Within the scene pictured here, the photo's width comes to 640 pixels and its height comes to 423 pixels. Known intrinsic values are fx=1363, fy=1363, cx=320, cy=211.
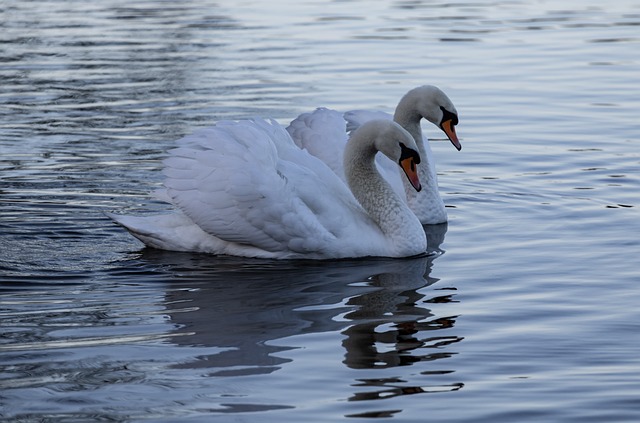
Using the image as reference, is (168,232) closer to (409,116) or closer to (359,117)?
(359,117)

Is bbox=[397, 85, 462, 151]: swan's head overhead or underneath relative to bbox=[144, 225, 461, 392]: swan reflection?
overhead

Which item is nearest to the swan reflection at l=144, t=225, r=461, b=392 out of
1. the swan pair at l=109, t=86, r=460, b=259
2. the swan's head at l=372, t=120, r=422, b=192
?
the swan pair at l=109, t=86, r=460, b=259

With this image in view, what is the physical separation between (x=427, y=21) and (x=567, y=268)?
14.5 metres

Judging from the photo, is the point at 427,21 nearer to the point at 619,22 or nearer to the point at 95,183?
the point at 619,22

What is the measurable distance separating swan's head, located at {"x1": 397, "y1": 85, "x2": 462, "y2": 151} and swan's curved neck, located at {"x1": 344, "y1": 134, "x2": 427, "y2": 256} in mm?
1355

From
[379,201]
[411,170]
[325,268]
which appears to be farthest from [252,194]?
[411,170]

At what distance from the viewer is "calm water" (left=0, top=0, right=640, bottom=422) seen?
6848 millimetres

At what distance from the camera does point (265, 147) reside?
986cm

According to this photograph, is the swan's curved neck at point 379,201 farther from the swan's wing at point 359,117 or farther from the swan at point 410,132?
the swan's wing at point 359,117

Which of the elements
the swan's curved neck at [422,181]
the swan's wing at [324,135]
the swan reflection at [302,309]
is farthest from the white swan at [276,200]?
the swan's wing at [324,135]

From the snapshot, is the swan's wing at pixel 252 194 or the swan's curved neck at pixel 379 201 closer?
the swan's wing at pixel 252 194

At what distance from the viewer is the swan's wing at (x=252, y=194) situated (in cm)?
973

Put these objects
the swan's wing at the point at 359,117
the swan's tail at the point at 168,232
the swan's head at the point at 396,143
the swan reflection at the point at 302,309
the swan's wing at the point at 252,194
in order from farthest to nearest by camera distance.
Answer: the swan's wing at the point at 359,117 → the swan's head at the point at 396,143 → the swan's tail at the point at 168,232 → the swan's wing at the point at 252,194 → the swan reflection at the point at 302,309

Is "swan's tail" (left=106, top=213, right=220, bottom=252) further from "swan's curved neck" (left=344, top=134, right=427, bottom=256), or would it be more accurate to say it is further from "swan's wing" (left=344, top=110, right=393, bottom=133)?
"swan's wing" (left=344, top=110, right=393, bottom=133)
